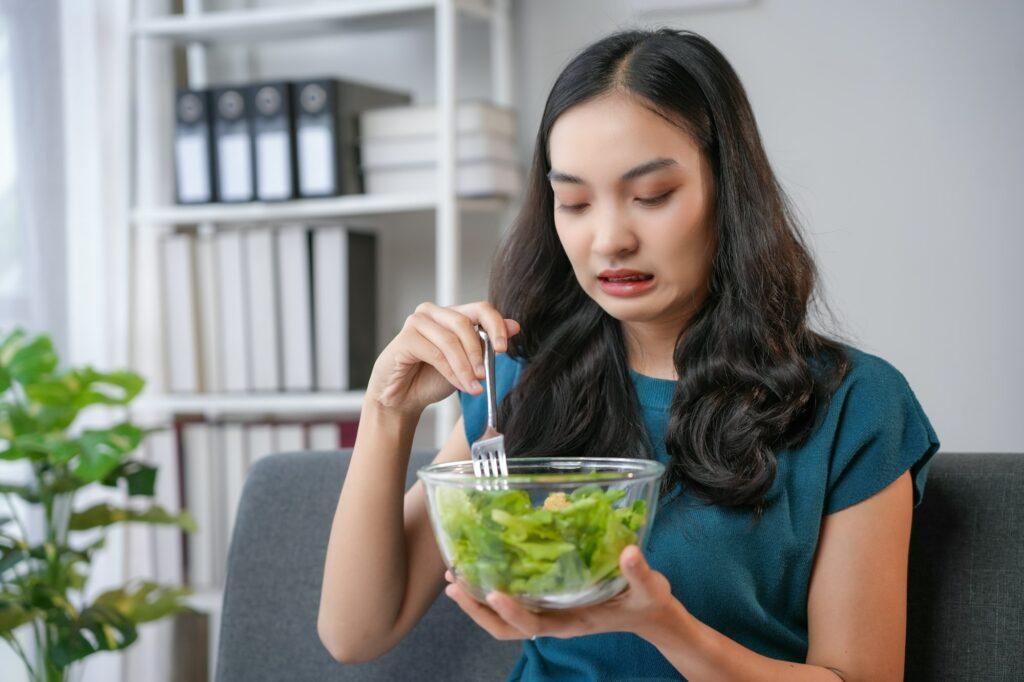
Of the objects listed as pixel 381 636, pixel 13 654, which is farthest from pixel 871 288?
pixel 13 654

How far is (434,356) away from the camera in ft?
3.70

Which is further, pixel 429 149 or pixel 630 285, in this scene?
pixel 429 149

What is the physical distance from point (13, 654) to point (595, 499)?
202 centimetres

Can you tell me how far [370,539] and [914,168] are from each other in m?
1.63

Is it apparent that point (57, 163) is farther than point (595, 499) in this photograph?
Yes

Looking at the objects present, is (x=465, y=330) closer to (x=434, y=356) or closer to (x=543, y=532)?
(x=434, y=356)

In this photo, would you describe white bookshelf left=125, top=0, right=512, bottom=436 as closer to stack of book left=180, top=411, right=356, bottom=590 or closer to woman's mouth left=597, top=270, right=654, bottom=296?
stack of book left=180, top=411, right=356, bottom=590

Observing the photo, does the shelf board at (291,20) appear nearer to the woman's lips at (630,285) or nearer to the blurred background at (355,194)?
the blurred background at (355,194)

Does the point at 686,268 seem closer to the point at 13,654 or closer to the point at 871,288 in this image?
the point at 871,288

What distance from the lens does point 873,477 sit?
1.12 metres

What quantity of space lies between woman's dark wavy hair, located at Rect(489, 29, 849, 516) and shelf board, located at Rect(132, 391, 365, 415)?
1182 millimetres

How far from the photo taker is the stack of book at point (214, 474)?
254cm

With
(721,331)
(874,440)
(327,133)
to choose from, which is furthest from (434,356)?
(327,133)

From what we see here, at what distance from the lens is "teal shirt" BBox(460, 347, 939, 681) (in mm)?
1133
